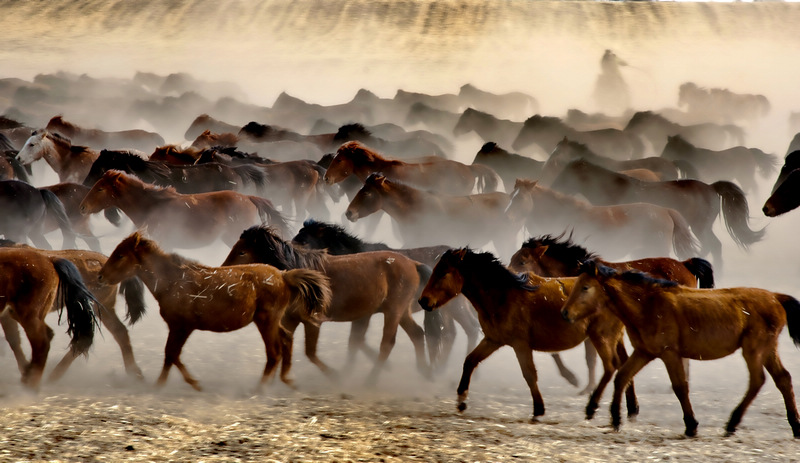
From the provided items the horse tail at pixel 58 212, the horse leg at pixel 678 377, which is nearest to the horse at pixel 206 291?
the horse leg at pixel 678 377

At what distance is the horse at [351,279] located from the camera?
22.0 ft

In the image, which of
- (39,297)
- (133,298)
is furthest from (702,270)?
(39,297)

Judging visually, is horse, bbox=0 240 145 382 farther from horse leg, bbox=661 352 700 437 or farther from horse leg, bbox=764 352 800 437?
horse leg, bbox=764 352 800 437

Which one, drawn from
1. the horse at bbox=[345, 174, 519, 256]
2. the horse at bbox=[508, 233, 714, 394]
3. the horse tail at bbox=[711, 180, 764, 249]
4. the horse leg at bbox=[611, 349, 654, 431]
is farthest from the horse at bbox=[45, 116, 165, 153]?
the horse leg at bbox=[611, 349, 654, 431]

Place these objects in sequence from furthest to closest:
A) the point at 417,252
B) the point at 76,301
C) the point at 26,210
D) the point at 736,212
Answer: the point at 736,212 → the point at 26,210 → the point at 417,252 → the point at 76,301

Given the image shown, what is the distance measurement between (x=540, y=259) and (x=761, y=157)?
35.9ft

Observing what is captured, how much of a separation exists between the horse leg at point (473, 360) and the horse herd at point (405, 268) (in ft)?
0.03

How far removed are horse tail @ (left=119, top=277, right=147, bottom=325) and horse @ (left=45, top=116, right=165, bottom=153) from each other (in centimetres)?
1034

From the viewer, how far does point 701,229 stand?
39.2 feet

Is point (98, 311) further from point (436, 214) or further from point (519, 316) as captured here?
point (436, 214)

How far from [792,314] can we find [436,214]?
5.02 m

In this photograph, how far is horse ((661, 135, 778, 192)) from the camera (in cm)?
1617

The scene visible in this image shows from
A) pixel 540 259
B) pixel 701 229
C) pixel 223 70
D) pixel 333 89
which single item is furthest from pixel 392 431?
pixel 223 70

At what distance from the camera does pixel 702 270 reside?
6551mm
